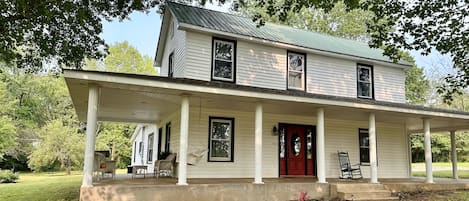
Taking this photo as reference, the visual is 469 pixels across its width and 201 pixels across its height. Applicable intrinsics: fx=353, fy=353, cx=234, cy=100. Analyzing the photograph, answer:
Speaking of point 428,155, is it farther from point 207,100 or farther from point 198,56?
point 198,56

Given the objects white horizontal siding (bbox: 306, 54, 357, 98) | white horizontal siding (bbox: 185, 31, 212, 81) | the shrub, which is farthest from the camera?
the shrub

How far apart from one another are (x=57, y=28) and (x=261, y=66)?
746cm

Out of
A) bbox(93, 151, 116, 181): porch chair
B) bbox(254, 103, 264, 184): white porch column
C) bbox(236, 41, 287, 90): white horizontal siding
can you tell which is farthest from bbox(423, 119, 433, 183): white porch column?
bbox(93, 151, 116, 181): porch chair

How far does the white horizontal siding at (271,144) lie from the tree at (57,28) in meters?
4.84

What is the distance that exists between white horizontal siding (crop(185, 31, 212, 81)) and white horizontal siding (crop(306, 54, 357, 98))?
12.6 ft

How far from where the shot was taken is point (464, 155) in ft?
101

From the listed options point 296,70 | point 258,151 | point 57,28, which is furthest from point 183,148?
point 57,28

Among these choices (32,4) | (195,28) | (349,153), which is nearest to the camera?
(32,4)

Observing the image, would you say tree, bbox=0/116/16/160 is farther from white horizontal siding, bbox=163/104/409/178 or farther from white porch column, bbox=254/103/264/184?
white porch column, bbox=254/103/264/184

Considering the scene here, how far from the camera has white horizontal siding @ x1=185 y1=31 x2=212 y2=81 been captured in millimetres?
11078

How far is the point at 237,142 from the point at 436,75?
27149 millimetres

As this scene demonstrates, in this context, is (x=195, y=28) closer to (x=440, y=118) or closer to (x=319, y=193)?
(x=319, y=193)

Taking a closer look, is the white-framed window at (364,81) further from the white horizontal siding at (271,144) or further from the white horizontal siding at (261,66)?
the white horizontal siding at (261,66)

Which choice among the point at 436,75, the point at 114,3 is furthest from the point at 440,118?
the point at 436,75
